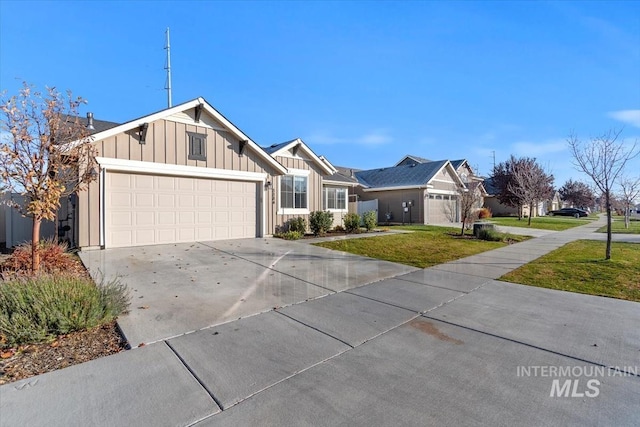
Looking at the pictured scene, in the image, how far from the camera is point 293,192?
14414 millimetres

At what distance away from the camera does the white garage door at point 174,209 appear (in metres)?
9.52

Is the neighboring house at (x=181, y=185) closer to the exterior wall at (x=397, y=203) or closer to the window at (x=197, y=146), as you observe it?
the window at (x=197, y=146)

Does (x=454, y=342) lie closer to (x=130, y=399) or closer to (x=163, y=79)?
(x=130, y=399)

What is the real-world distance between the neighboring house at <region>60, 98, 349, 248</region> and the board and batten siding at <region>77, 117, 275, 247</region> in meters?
0.02

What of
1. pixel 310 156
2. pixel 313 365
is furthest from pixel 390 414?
pixel 310 156

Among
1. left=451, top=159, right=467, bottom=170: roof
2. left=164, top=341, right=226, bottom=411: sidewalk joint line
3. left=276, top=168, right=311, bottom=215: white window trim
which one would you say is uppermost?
left=451, top=159, right=467, bottom=170: roof

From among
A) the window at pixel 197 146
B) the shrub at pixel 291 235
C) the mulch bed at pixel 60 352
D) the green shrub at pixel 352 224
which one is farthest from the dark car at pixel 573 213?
the mulch bed at pixel 60 352

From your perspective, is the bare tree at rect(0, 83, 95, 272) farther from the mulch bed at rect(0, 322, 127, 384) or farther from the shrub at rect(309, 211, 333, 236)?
the shrub at rect(309, 211, 333, 236)

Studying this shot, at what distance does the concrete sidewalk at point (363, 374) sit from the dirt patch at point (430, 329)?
1.0 inches

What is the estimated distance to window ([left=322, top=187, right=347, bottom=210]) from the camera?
55.9ft

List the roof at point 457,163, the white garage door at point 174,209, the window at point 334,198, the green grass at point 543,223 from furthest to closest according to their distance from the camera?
the roof at point 457,163 < the green grass at point 543,223 < the window at point 334,198 < the white garage door at point 174,209

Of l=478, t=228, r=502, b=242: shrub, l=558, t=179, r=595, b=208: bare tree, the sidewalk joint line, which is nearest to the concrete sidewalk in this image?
the sidewalk joint line

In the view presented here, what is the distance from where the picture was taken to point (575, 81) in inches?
444

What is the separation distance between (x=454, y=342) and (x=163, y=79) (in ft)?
67.9
